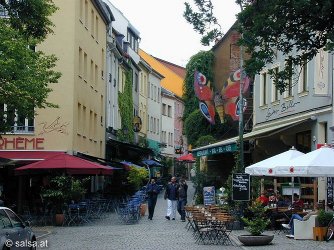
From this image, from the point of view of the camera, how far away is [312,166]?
20000 mm

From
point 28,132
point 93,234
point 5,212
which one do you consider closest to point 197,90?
point 28,132

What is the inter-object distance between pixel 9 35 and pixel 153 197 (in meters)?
10.4

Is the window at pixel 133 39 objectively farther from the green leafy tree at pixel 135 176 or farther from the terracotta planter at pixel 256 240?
the terracotta planter at pixel 256 240

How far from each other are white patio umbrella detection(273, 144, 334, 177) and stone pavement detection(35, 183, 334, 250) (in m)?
1.91

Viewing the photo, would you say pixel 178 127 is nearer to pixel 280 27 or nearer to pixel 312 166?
pixel 312 166

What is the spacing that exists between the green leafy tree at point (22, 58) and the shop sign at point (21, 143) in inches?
398

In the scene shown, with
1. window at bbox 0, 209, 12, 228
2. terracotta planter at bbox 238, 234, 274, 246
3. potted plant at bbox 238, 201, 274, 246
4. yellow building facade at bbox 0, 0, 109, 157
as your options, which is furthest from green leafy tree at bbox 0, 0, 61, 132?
yellow building facade at bbox 0, 0, 109, 157

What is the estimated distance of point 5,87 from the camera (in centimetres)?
2159

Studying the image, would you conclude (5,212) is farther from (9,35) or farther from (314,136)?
(314,136)

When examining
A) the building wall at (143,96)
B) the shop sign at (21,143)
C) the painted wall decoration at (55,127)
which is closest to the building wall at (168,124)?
the building wall at (143,96)

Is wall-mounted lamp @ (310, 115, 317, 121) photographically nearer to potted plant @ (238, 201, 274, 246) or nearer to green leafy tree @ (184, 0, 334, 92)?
potted plant @ (238, 201, 274, 246)

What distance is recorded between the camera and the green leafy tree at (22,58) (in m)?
20.1

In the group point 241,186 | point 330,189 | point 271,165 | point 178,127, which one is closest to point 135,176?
point 330,189

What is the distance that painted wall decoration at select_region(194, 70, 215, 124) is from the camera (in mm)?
39375
